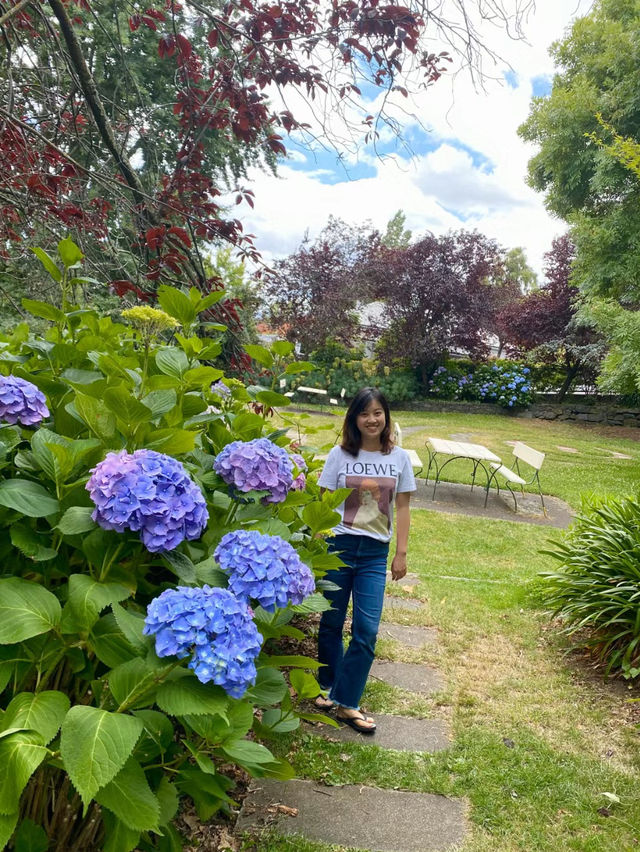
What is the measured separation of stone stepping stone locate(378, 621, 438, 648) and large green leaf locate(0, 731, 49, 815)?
9.79 feet

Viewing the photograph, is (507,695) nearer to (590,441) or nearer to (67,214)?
(67,214)

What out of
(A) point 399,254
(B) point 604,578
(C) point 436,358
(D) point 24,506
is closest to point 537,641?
(B) point 604,578

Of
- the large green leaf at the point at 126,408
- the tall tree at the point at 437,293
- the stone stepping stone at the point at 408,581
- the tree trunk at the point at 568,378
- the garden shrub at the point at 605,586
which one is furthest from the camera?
the tree trunk at the point at 568,378

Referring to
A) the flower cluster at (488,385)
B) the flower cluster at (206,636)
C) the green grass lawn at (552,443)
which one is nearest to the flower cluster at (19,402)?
the flower cluster at (206,636)

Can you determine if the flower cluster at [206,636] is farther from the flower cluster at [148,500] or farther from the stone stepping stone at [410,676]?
the stone stepping stone at [410,676]

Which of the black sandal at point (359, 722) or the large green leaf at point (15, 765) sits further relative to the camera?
the black sandal at point (359, 722)

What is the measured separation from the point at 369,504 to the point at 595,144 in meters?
17.4

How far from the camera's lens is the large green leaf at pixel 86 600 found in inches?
39.8

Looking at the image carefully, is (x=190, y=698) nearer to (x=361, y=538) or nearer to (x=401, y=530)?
(x=361, y=538)

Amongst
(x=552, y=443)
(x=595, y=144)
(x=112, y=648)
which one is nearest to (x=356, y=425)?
(x=112, y=648)

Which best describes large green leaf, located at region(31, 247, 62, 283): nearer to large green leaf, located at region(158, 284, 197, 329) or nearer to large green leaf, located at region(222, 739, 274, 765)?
large green leaf, located at region(158, 284, 197, 329)

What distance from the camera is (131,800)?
37.2 inches

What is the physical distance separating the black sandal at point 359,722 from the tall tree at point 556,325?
17.4 metres

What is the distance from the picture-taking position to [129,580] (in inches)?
46.4
